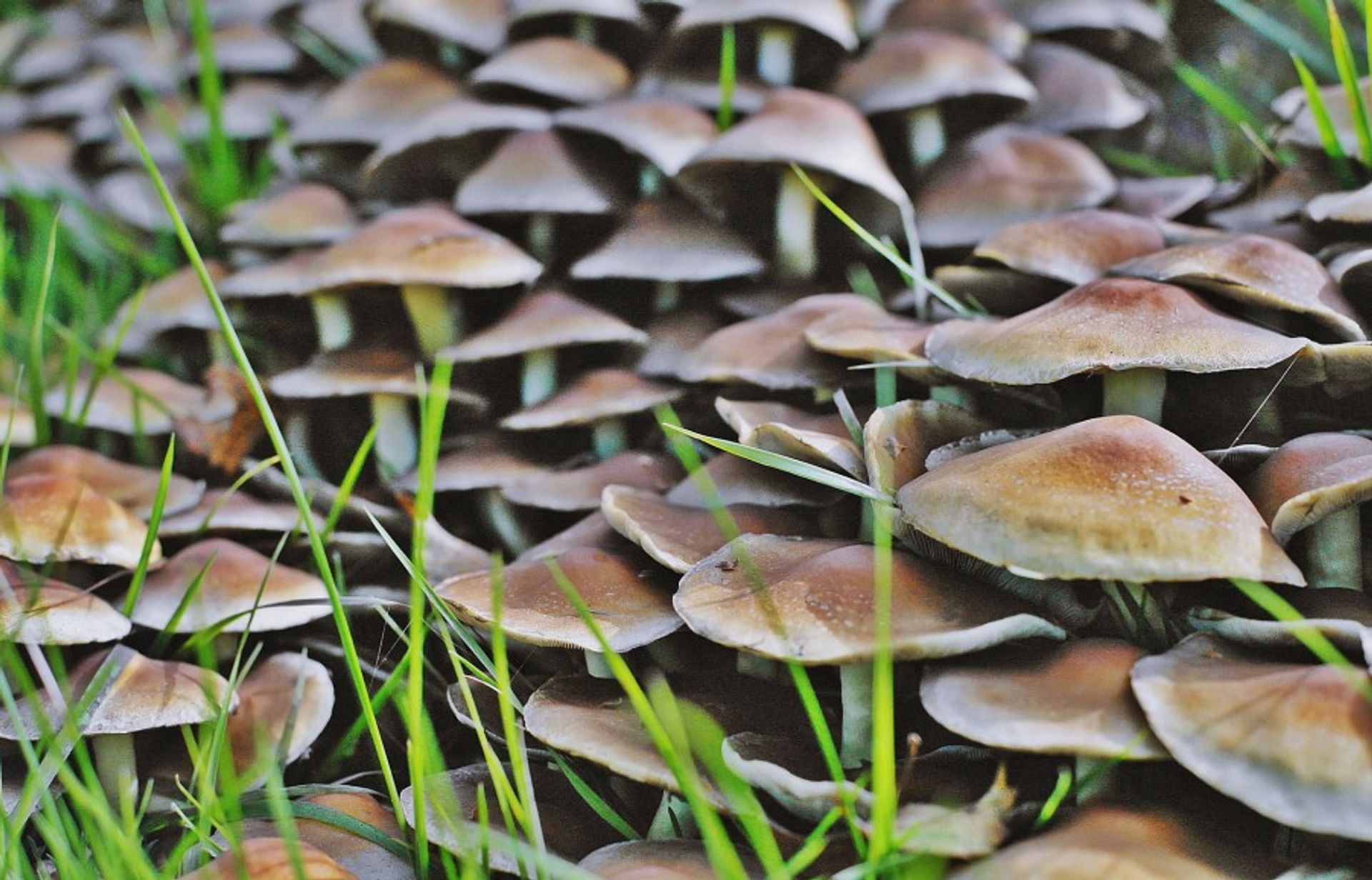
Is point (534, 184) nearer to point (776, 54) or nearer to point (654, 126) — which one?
point (654, 126)

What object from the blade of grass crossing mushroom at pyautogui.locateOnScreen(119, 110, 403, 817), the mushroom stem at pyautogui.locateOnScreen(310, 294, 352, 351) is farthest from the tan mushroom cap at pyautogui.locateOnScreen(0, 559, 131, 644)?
the mushroom stem at pyautogui.locateOnScreen(310, 294, 352, 351)

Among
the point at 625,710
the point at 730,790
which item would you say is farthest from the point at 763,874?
the point at 625,710

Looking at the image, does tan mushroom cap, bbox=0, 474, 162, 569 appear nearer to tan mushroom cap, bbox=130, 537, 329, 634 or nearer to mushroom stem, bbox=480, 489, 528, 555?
tan mushroom cap, bbox=130, 537, 329, 634

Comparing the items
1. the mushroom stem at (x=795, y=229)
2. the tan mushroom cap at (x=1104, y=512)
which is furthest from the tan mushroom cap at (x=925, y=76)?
the tan mushroom cap at (x=1104, y=512)

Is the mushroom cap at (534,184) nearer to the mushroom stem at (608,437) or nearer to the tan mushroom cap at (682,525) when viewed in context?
the mushroom stem at (608,437)

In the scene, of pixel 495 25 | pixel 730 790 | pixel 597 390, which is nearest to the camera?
pixel 730 790

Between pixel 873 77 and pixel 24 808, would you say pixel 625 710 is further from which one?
pixel 873 77
